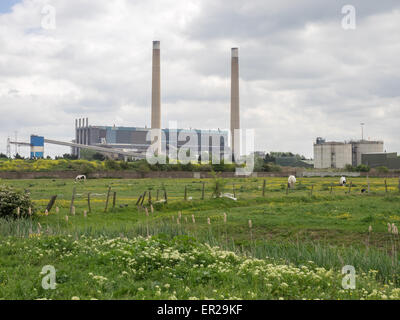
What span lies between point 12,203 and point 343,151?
12734cm

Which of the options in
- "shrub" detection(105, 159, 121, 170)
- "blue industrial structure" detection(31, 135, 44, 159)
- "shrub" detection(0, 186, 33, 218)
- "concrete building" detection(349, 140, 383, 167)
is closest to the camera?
"shrub" detection(0, 186, 33, 218)

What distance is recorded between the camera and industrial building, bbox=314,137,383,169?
451 feet

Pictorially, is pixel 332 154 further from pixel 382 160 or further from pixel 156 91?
pixel 156 91

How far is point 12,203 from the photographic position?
68.5 feet

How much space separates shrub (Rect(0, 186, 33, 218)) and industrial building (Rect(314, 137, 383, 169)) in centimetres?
12557

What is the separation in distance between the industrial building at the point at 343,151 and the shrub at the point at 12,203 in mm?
125571

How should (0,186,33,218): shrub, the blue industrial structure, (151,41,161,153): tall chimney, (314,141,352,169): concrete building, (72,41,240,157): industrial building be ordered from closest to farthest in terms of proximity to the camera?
(0,186,33,218): shrub < (151,41,161,153): tall chimney < the blue industrial structure < (314,141,352,169): concrete building < (72,41,240,157): industrial building

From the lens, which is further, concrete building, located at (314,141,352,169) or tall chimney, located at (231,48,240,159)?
concrete building, located at (314,141,352,169)

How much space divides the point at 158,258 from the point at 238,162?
98972mm

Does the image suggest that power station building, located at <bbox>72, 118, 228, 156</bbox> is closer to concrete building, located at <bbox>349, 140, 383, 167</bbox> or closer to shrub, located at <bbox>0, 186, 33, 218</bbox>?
concrete building, located at <bbox>349, 140, 383, 167</bbox>

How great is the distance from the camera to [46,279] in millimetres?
9320

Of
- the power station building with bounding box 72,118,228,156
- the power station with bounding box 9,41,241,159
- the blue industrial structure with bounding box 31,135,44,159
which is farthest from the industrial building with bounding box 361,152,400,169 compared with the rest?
the blue industrial structure with bounding box 31,135,44,159

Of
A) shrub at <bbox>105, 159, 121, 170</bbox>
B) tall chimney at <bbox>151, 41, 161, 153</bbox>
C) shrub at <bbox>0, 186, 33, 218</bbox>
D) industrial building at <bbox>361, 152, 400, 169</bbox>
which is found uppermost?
tall chimney at <bbox>151, 41, 161, 153</bbox>
